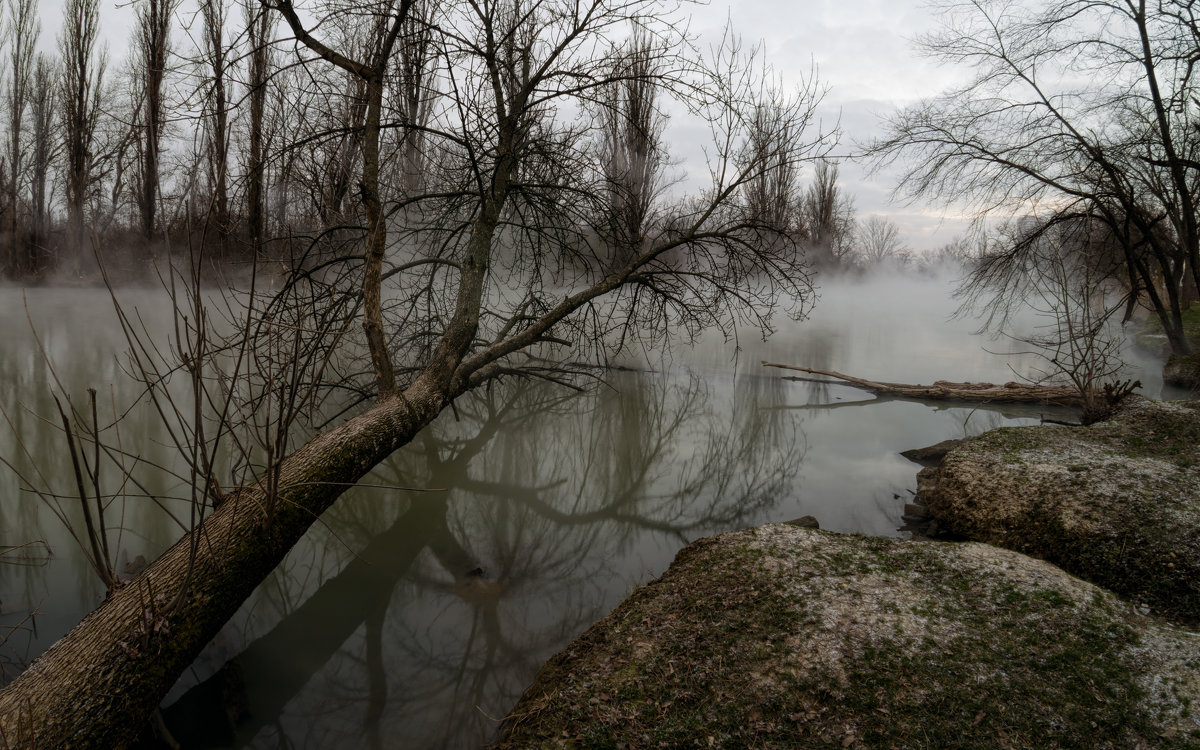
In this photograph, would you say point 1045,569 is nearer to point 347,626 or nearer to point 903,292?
point 347,626

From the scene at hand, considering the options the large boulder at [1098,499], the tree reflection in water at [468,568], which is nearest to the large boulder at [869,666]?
the large boulder at [1098,499]

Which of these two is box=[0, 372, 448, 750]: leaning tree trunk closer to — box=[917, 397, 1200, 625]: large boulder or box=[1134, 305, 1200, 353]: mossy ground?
box=[917, 397, 1200, 625]: large boulder

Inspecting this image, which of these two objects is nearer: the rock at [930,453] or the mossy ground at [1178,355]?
the rock at [930,453]

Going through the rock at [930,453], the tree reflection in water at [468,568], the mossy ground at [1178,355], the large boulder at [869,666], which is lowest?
the tree reflection in water at [468,568]

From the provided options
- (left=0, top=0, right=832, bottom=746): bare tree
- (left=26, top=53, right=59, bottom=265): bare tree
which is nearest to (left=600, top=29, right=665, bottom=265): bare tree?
(left=0, top=0, right=832, bottom=746): bare tree

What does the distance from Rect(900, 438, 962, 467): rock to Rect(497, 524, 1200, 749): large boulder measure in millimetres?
3505

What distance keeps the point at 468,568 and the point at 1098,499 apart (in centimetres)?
414

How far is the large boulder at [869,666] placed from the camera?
94.3 inches

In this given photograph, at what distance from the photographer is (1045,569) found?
345 centimetres

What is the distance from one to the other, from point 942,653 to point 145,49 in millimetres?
19936

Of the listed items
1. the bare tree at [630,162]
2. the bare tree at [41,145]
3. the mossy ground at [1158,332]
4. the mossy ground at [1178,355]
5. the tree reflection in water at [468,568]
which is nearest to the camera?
the tree reflection in water at [468,568]

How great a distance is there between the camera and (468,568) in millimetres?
4594

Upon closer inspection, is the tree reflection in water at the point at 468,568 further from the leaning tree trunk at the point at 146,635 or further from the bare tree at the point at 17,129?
the bare tree at the point at 17,129

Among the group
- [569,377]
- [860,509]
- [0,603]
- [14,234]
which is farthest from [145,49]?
Result: [860,509]
